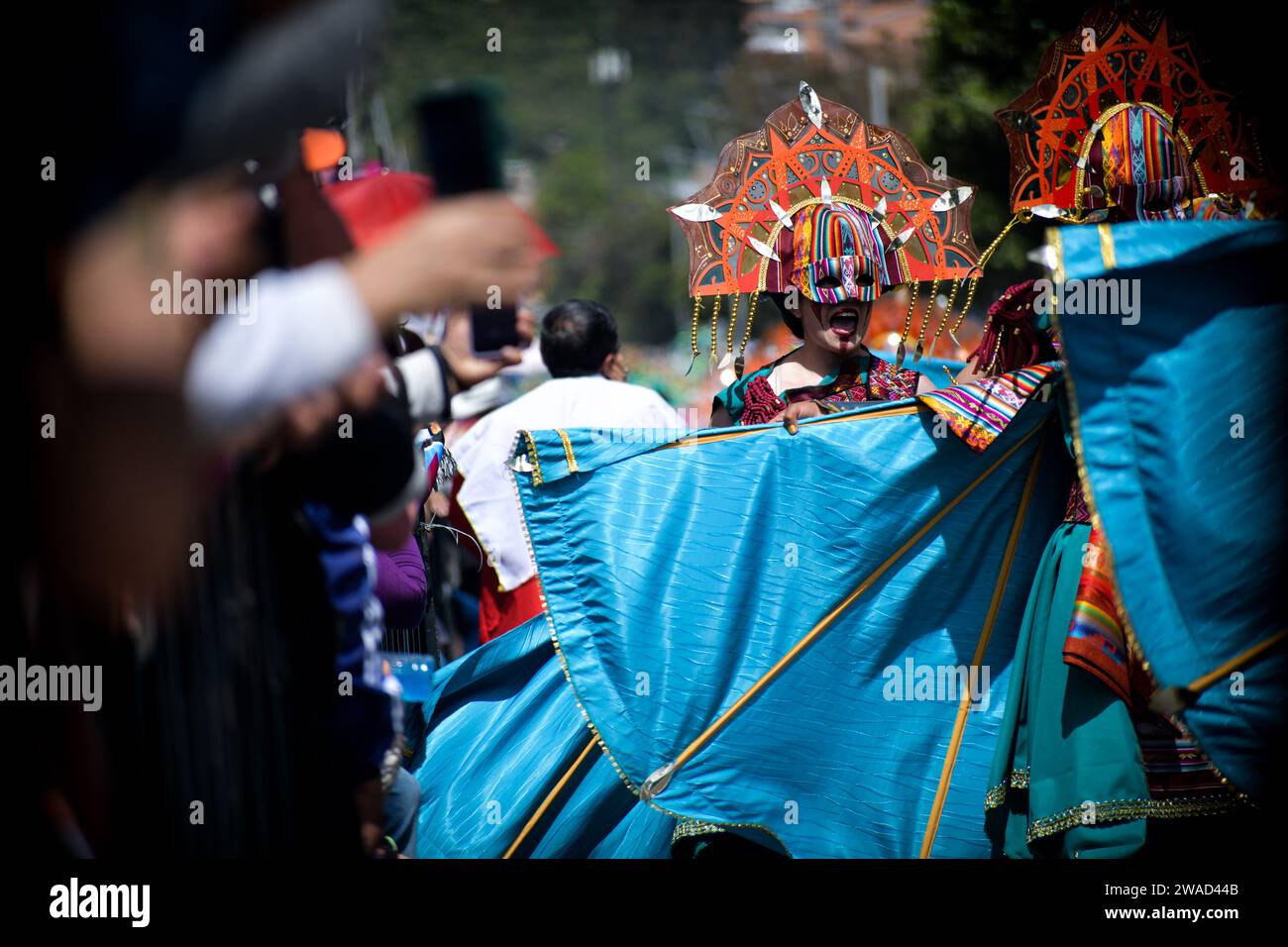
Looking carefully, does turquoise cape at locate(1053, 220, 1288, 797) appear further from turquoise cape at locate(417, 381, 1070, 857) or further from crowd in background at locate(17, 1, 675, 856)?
crowd in background at locate(17, 1, 675, 856)

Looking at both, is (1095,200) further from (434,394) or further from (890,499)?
(434,394)

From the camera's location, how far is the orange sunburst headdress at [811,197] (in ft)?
13.9

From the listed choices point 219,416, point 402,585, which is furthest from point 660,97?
point 219,416

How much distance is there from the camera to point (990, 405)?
343 centimetres

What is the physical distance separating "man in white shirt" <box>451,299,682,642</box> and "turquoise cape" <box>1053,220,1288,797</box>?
7.22 feet

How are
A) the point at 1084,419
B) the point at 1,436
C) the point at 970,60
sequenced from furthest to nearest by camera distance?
the point at 970,60
the point at 1084,419
the point at 1,436

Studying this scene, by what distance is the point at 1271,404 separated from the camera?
291 centimetres

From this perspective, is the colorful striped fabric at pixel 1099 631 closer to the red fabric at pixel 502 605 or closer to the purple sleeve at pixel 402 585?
the purple sleeve at pixel 402 585

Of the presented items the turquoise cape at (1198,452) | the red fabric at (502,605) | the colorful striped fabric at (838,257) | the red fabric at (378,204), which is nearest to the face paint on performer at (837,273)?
the colorful striped fabric at (838,257)

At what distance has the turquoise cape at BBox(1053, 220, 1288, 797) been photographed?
2764 mm

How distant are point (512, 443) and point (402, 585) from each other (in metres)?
1.35

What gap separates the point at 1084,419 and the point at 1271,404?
1.37 feet

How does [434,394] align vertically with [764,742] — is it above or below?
above

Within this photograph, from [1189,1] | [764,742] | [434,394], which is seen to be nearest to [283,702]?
[434,394]
